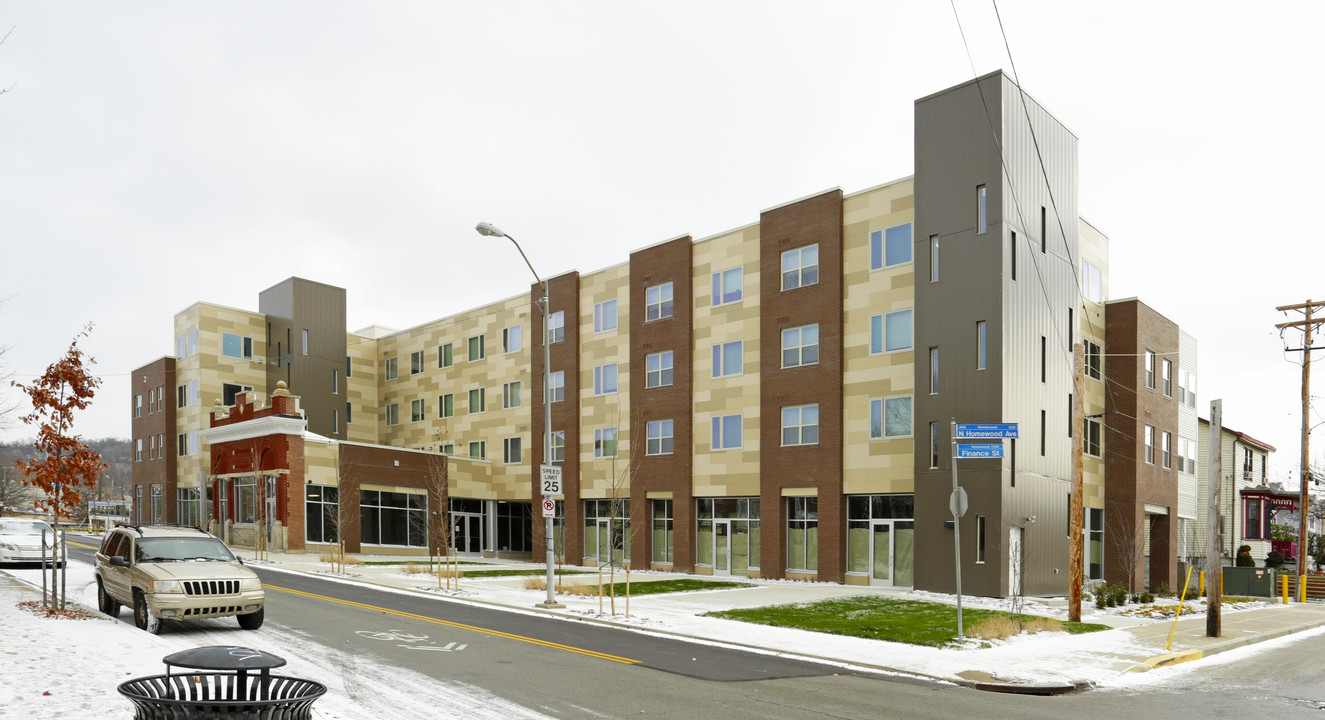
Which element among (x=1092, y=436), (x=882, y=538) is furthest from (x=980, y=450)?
(x=1092, y=436)

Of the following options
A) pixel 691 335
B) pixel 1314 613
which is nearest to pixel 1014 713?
pixel 1314 613

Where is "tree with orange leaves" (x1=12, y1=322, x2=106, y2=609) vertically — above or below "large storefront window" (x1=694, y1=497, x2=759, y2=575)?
above

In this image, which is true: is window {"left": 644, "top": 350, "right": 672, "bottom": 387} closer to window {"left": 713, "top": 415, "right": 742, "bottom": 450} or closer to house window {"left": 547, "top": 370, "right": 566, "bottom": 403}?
window {"left": 713, "top": 415, "right": 742, "bottom": 450}

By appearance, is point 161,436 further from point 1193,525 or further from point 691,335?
point 1193,525

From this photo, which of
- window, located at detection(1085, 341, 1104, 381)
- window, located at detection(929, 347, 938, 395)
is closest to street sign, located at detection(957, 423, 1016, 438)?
window, located at detection(929, 347, 938, 395)

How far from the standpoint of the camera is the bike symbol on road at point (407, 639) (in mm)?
15680

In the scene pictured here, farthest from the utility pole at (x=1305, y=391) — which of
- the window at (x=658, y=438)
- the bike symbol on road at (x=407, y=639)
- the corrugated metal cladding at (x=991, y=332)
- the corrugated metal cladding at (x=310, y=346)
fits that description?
the corrugated metal cladding at (x=310, y=346)

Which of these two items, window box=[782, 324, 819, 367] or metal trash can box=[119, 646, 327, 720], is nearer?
metal trash can box=[119, 646, 327, 720]

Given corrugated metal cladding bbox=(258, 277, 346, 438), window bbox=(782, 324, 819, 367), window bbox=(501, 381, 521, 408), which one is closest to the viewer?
window bbox=(782, 324, 819, 367)

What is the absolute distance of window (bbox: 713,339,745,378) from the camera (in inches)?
1547

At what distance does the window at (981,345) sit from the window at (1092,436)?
10213mm

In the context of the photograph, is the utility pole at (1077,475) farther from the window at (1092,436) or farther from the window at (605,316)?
the window at (605,316)

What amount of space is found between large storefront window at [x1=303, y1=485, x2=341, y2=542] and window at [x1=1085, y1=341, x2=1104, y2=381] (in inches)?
1341

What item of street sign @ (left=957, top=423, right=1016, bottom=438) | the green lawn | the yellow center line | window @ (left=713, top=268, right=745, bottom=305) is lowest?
the green lawn
